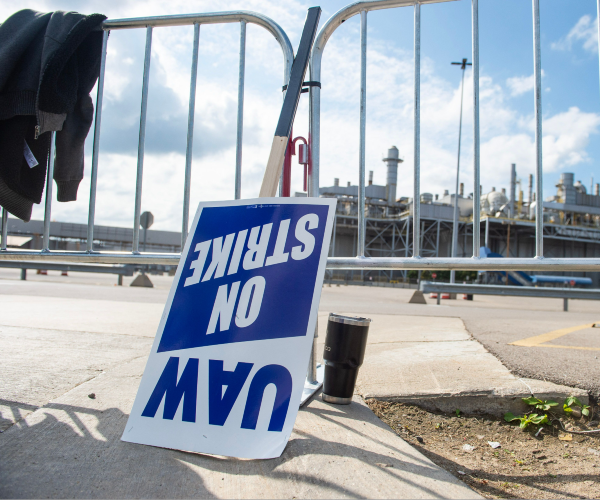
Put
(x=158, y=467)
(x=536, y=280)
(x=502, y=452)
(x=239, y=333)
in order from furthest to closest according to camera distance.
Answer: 1. (x=536, y=280)
2. (x=502, y=452)
3. (x=239, y=333)
4. (x=158, y=467)

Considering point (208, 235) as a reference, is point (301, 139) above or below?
above

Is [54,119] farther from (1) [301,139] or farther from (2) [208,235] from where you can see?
(1) [301,139]

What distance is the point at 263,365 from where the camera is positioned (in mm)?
1510

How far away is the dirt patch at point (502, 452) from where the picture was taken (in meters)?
1.48

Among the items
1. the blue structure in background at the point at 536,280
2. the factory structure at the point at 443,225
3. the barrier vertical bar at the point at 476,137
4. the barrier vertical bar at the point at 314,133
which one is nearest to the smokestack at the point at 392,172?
the factory structure at the point at 443,225

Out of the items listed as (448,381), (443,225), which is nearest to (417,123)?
(448,381)

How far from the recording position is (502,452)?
6.02 ft

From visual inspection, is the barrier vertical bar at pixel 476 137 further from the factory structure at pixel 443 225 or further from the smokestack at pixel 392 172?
the smokestack at pixel 392 172

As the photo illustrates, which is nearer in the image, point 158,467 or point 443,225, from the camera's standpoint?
point 158,467

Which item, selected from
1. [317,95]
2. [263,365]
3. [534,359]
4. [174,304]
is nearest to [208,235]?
[174,304]

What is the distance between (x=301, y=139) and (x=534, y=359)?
6.92 ft

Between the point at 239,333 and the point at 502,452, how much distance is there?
1.25 m

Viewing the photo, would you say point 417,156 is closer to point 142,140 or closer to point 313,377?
point 313,377

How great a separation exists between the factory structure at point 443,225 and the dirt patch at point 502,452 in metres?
32.1
